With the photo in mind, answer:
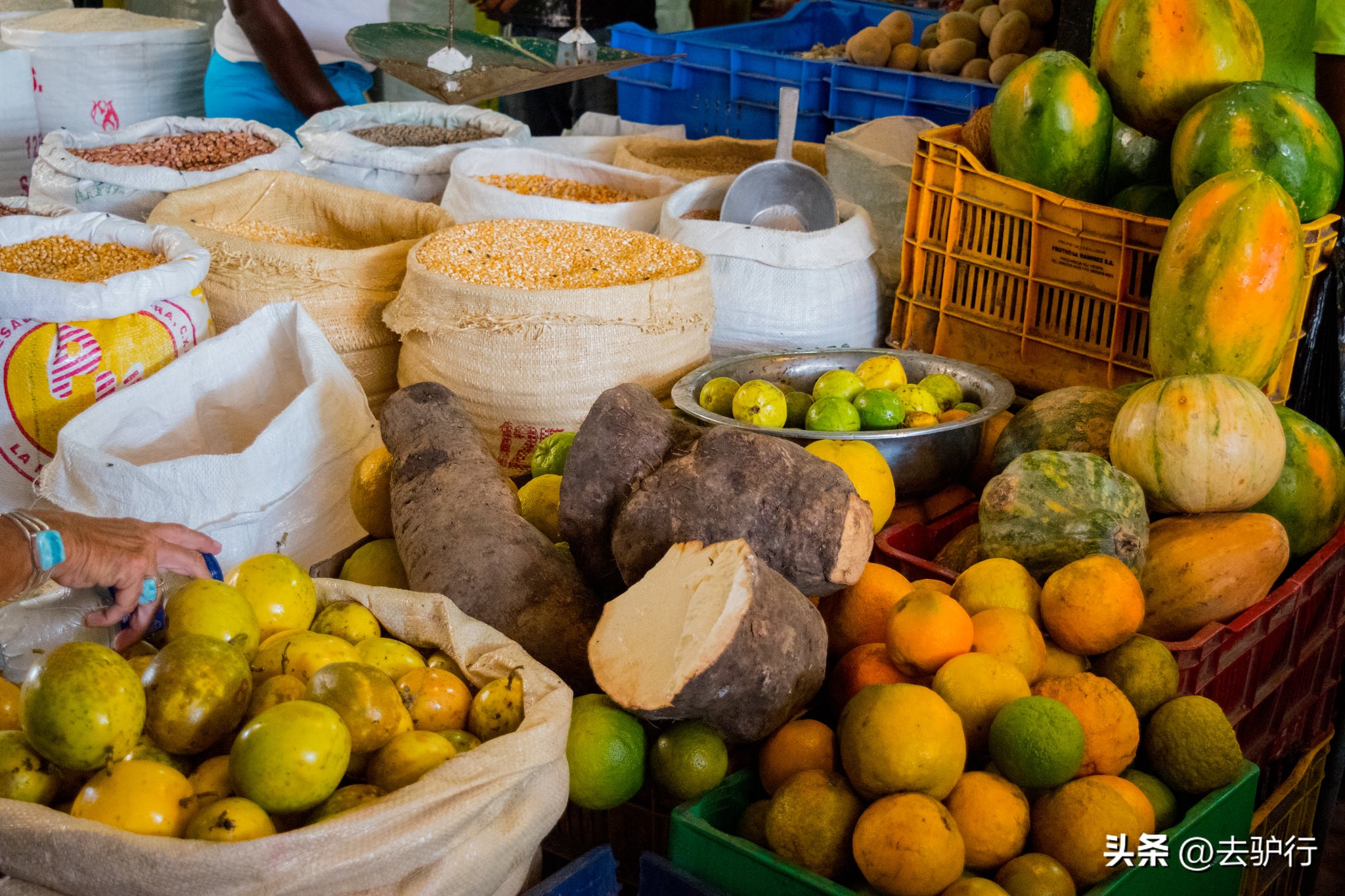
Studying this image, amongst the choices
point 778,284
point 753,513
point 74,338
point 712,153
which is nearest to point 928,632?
point 753,513

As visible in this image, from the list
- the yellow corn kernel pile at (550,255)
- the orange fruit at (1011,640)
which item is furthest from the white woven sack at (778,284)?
the orange fruit at (1011,640)

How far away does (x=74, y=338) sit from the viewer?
1663 millimetres

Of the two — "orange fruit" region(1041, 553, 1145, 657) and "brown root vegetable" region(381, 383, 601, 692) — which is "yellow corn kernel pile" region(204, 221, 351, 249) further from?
"orange fruit" region(1041, 553, 1145, 657)

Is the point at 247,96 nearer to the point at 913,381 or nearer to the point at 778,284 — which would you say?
the point at 778,284

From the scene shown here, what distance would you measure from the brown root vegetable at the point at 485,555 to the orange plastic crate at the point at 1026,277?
95 centimetres

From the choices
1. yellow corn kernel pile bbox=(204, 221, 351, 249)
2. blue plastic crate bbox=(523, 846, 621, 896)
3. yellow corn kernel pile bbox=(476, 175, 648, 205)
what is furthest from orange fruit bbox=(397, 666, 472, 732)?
yellow corn kernel pile bbox=(476, 175, 648, 205)

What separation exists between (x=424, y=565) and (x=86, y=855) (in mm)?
520

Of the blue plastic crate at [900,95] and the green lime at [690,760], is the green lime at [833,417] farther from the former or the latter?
the blue plastic crate at [900,95]

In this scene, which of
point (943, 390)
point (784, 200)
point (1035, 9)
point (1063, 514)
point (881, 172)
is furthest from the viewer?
point (1035, 9)

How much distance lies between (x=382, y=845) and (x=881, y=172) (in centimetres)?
192

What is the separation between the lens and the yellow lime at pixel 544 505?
1.48 meters

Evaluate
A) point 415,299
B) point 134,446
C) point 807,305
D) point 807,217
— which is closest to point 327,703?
point 134,446

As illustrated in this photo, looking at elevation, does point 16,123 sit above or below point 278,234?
above

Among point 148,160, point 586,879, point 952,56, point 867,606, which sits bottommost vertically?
point 586,879
